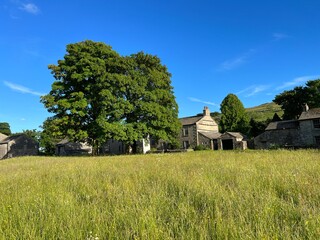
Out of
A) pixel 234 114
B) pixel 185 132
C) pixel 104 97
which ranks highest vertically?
pixel 234 114

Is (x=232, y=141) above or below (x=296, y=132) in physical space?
below

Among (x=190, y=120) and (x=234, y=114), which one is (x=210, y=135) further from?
(x=234, y=114)

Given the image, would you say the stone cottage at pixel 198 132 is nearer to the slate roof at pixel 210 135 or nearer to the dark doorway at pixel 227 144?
the slate roof at pixel 210 135

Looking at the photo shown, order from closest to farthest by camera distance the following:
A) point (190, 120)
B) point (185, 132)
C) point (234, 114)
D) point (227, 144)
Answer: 1. point (227, 144)
2. point (185, 132)
3. point (234, 114)
4. point (190, 120)

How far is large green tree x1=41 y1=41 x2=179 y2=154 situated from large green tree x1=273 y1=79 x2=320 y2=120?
38.2m

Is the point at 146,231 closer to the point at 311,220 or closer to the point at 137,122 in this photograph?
the point at 311,220

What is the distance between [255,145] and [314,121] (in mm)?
11605

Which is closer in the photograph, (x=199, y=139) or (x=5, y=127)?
(x=199, y=139)

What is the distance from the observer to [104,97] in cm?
3098

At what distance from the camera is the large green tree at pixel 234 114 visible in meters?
60.0

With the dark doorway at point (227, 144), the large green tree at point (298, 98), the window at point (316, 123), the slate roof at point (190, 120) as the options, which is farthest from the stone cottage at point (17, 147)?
the large green tree at point (298, 98)

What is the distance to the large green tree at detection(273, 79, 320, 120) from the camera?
58312mm

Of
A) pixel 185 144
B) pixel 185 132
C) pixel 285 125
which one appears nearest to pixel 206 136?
pixel 185 132

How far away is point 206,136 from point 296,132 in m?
17.6
